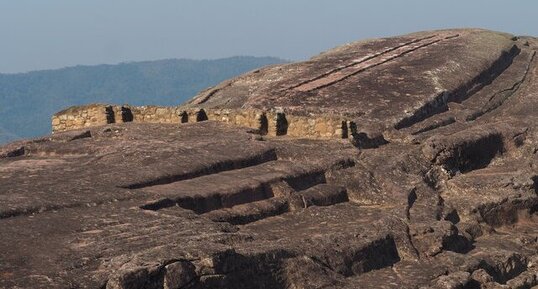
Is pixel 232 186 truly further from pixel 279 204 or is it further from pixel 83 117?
pixel 83 117

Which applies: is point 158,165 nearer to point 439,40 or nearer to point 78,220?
point 78,220

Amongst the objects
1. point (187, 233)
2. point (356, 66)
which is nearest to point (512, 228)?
point (187, 233)

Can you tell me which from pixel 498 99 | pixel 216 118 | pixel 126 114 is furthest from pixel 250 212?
pixel 498 99

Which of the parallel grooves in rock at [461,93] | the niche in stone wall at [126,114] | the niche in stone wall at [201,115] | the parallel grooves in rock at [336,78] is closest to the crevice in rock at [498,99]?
the parallel grooves in rock at [461,93]

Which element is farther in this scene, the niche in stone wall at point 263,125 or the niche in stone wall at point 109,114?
the niche in stone wall at point 109,114

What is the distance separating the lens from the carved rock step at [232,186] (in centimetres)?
1950

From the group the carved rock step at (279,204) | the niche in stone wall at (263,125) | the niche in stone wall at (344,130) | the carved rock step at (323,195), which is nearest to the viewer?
the carved rock step at (279,204)

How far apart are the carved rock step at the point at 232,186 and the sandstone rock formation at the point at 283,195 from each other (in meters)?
0.05

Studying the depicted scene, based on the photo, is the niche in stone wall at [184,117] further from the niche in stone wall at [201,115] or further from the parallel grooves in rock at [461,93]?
the parallel grooves in rock at [461,93]

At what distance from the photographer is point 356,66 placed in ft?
131

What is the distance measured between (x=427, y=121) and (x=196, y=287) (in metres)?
19.2

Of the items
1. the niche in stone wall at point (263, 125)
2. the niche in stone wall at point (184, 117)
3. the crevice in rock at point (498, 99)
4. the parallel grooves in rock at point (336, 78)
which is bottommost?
the crevice in rock at point (498, 99)

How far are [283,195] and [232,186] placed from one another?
4.37 feet

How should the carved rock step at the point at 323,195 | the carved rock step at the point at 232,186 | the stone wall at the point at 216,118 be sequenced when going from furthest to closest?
the stone wall at the point at 216,118, the carved rock step at the point at 323,195, the carved rock step at the point at 232,186
